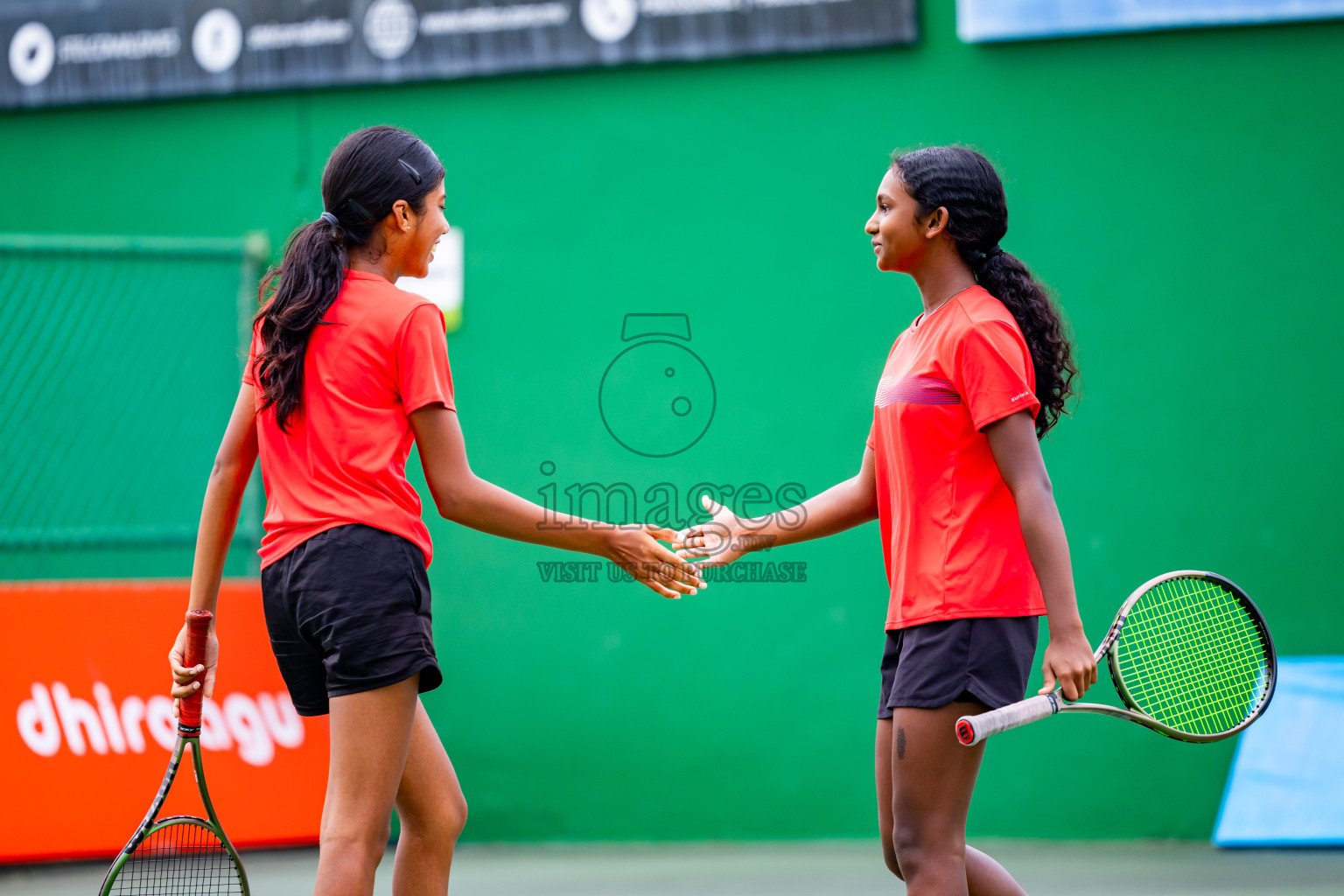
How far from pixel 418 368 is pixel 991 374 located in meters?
1.08

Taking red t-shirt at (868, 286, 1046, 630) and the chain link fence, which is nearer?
red t-shirt at (868, 286, 1046, 630)

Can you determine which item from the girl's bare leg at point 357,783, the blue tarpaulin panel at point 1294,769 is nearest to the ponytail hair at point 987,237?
the girl's bare leg at point 357,783

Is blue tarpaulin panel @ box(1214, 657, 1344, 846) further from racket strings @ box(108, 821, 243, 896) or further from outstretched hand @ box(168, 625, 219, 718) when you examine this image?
outstretched hand @ box(168, 625, 219, 718)

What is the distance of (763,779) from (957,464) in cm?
288

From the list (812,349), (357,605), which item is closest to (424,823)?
(357,605)

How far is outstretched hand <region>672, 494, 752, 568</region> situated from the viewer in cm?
305

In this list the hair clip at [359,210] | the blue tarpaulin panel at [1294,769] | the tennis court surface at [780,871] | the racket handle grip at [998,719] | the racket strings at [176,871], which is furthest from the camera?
the blue tarpaulin panel at [1294,769]

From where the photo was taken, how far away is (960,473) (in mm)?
2340

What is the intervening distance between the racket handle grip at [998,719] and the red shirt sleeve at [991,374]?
52 cm

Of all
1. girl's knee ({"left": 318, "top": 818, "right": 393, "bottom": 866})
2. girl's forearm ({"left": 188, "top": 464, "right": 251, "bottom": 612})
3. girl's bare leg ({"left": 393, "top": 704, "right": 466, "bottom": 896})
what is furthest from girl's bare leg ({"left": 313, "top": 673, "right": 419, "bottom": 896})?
girl's forearm ({"left": 188, "top": 464, "right": 251, "bottom": 612})

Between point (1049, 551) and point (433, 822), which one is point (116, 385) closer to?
point (433, 822)

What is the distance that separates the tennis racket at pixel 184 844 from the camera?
8.08 feet

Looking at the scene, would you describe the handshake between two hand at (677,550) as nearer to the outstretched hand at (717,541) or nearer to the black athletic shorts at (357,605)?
the outstretched hand at (717,541)

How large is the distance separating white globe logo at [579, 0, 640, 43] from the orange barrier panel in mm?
2705
